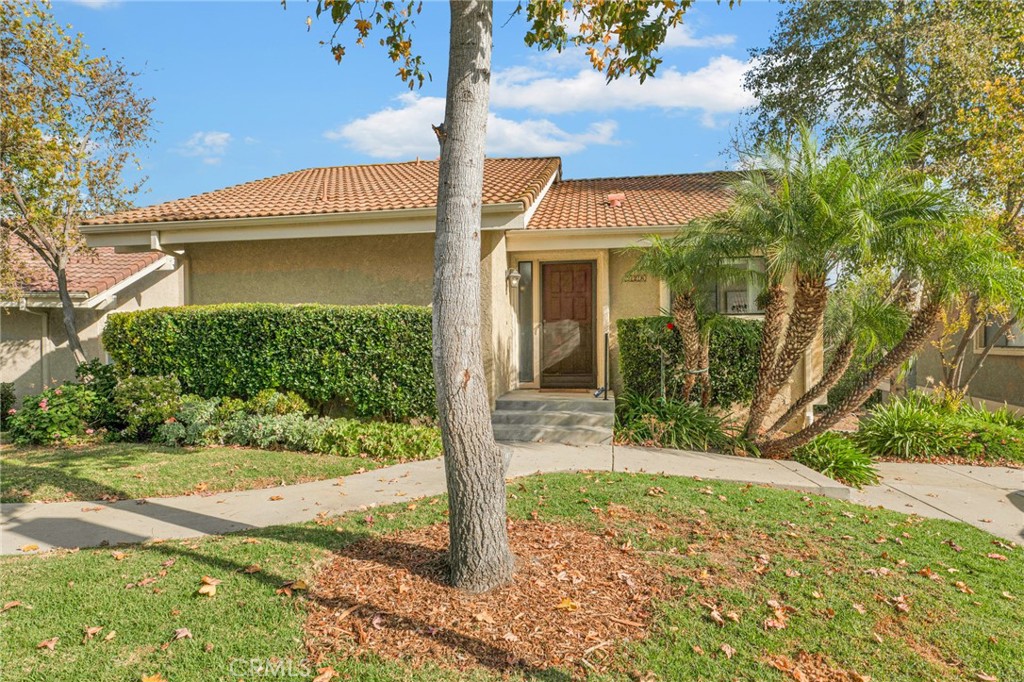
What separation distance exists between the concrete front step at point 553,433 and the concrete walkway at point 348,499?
0.39 m

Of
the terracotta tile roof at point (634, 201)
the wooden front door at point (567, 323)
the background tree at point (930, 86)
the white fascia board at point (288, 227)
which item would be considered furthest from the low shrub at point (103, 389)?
the background tree at point (930, 86)

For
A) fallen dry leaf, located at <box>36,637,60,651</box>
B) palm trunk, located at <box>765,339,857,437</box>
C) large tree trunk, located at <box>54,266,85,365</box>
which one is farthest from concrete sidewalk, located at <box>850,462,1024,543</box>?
large tree trunk, located at <box>54,266,85,365</box>

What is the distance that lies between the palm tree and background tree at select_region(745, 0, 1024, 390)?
241 cm

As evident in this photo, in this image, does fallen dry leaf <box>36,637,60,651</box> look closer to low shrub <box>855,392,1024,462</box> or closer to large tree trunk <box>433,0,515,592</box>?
large tree trunk <box>433,0,515,592</box>

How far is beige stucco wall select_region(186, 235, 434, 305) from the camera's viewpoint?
1041cm

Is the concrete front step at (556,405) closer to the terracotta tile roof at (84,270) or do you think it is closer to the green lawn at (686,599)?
the green lawn at (686,599)

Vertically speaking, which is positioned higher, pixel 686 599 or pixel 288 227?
pixel 288 227

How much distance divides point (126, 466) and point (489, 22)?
6970mm

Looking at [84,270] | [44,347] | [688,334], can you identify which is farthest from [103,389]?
[688,334]

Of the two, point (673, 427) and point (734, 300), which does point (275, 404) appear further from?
point (734, 300)

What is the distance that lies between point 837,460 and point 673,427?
89.6 inches

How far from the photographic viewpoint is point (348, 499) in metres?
6.01

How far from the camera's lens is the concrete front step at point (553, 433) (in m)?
8.89

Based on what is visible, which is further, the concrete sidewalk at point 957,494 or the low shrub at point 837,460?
the low shrub at point 837,460
